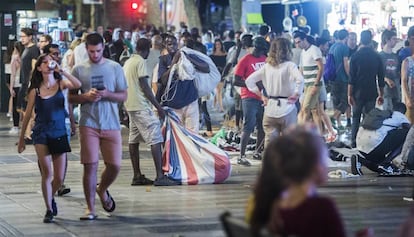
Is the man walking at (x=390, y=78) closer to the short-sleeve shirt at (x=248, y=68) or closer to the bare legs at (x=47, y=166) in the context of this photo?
the short-sleeve shirt at (x=248, y=68)

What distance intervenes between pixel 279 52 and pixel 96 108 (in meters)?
3.80

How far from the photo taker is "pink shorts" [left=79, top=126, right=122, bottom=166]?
35.6ft

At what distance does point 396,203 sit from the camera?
39.8ft

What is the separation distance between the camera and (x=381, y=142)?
47.5 ft

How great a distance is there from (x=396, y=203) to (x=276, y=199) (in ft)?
23.7

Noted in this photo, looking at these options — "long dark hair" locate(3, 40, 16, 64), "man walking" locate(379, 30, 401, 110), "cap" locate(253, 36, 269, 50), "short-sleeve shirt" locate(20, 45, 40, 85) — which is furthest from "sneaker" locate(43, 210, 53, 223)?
"long dark hair" locate(3, 40, 16, 64)

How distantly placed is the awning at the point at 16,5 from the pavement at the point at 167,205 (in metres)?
9.80

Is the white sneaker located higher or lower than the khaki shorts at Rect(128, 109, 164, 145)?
lower

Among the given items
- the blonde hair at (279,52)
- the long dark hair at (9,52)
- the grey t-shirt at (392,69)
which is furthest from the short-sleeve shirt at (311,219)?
the long dark hair at (9,52)

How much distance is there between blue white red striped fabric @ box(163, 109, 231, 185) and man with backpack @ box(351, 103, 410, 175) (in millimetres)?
2016

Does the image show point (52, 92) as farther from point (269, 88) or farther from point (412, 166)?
point (412, 166)

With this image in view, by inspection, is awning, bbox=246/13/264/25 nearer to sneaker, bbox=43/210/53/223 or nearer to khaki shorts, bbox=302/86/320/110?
khaki shorts, bbox=302/86/320/110

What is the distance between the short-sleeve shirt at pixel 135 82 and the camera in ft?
42.6

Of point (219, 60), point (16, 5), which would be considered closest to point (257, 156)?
point (219, 60)
